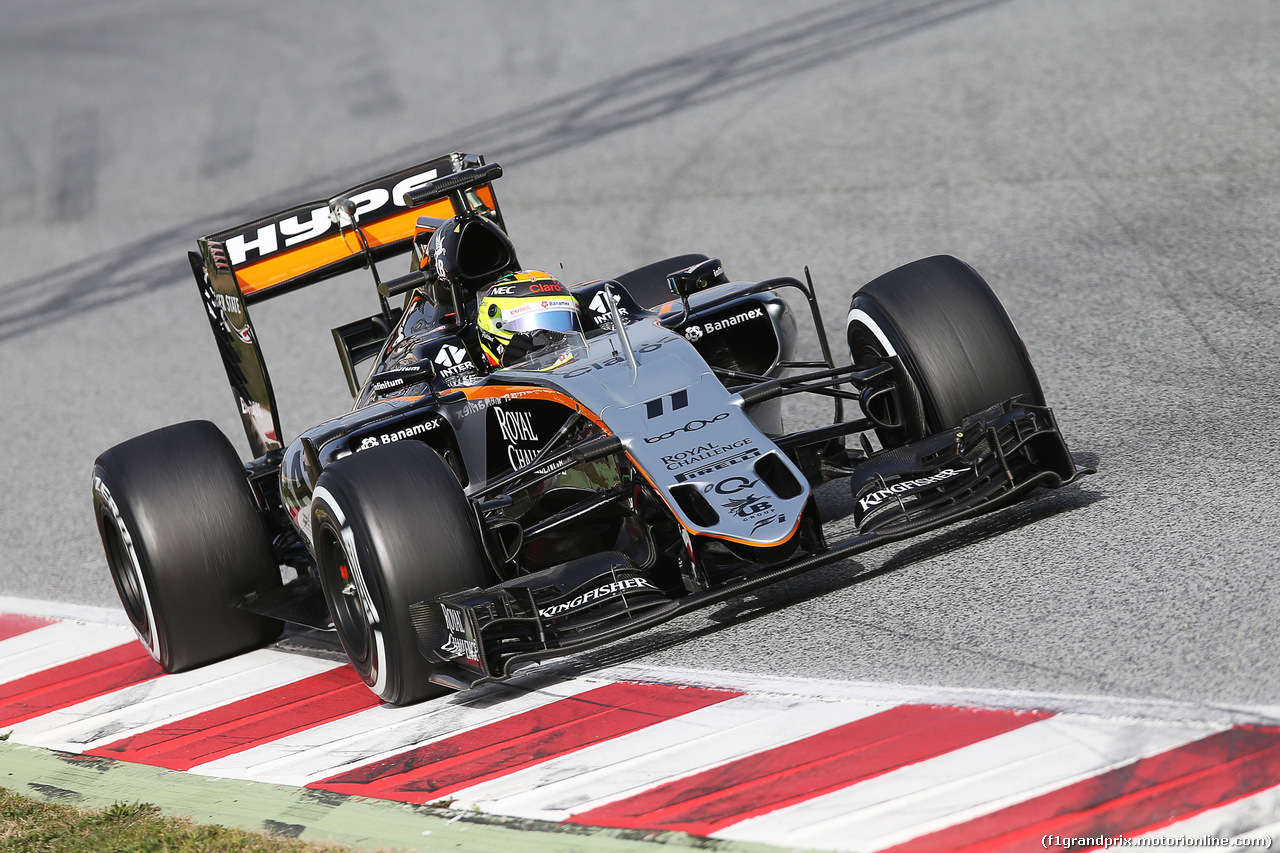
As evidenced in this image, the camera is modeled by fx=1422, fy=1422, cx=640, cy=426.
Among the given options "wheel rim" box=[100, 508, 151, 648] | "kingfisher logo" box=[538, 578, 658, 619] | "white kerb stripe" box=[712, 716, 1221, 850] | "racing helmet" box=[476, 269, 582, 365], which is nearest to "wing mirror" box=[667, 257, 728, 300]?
"racing helmet" box=[476, 269, 582, 365]

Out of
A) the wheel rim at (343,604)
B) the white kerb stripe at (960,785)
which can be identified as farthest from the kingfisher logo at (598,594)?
the white kerb stripe at (960,785)

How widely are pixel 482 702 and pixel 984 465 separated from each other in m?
2.00

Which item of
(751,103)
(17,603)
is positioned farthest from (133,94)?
(17,603)

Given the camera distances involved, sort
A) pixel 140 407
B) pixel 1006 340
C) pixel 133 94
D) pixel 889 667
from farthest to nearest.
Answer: pixel 133 94, pixel 140 407, pixel 1006 340, pixel 889 667

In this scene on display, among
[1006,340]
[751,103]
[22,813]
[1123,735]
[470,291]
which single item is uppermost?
[751,103]

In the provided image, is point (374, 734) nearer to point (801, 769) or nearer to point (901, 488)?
point (801, 769)

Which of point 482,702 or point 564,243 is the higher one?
point 564,243

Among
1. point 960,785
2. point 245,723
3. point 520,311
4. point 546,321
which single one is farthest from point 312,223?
point 960,785

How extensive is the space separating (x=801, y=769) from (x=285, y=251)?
4.49m

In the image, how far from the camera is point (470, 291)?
654cm

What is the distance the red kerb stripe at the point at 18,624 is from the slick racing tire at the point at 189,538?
1.24 meters

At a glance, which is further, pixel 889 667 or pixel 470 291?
pixel 470 291

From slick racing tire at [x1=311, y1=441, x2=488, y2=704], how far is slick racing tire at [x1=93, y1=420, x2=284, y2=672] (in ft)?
3.66

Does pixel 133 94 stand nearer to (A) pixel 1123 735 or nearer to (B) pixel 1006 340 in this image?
(B) pixel 1006 340
